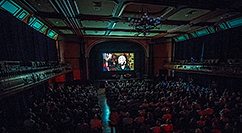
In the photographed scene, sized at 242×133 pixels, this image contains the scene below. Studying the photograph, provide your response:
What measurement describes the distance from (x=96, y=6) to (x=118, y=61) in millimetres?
11739

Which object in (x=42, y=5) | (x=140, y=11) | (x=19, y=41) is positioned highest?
(x=140, y=11)

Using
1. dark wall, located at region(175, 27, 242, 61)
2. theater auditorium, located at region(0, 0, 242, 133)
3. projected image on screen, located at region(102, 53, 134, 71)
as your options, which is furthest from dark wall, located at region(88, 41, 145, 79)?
dark wall, located at region(175, 27, 242, 61)

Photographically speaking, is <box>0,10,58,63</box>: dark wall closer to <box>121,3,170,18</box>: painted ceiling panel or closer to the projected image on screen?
<box>121,3,170,18</box>: painted ceiling panel

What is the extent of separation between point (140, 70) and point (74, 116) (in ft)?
48.8

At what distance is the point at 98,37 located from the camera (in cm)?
1638

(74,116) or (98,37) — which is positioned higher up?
(98,37)

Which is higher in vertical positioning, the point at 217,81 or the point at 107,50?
the point at 107,50

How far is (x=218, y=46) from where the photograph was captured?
1141 centimetres

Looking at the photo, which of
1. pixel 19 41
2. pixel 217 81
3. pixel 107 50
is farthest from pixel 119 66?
pixel 19 41

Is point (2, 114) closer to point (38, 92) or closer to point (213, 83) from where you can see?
point (38, 92)

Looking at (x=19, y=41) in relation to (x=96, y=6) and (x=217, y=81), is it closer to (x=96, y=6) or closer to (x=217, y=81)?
(x=96, y=6)

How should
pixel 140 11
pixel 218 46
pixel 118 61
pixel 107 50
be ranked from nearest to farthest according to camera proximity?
pixel 140 11, pixel 218 46, pixel 107 50, pixel 118 61

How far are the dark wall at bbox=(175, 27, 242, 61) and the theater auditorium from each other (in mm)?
82

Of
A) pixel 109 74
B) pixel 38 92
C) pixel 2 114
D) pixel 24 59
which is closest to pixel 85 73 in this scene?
pixel 109 74
